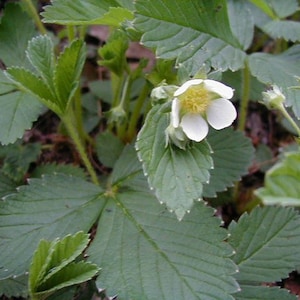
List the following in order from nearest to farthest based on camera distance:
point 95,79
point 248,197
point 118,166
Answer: point 118,166, point 248,197, point 95,79

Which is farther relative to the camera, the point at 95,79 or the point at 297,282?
the point at 95,79

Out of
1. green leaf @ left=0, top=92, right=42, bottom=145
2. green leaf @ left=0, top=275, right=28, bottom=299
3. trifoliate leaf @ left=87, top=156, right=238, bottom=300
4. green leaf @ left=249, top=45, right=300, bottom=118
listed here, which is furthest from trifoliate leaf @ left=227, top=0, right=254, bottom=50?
green leaf @ left=0, top=275, right=28, bottom=299

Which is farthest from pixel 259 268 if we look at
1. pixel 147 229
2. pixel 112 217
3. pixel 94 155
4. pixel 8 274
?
pixel 94 155

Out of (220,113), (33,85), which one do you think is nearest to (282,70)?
(220,113)

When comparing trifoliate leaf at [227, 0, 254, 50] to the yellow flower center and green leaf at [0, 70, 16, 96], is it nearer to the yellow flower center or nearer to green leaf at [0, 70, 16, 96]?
the yellow flower center

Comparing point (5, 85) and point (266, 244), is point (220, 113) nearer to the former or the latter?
point (266, 244)

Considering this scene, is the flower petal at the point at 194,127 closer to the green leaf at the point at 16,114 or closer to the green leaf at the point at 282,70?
the green leaf at the point at 282,70

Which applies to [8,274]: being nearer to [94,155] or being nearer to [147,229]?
[147,229]

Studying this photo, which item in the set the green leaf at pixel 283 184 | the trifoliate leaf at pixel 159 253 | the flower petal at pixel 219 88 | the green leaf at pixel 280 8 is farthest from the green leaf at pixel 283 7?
the green leaf at pixel 283 184
